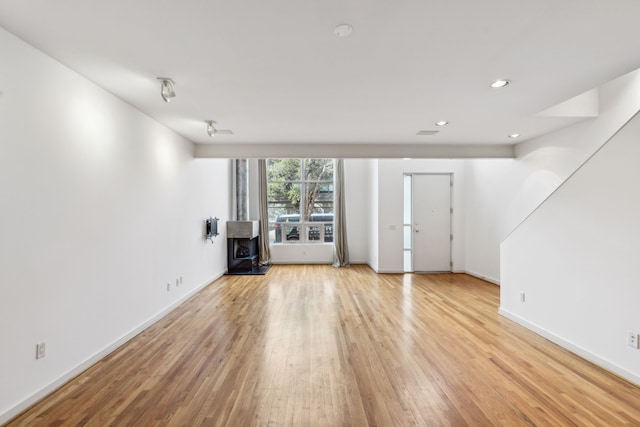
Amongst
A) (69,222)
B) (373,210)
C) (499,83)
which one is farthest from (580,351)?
(373,210)

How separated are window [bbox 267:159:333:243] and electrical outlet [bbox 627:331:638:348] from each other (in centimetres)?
620

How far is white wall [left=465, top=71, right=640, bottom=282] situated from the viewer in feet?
11.0

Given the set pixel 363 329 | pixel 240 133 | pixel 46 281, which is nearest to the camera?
pixel 46 281

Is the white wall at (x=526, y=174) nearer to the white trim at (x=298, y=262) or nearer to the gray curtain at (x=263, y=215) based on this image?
the white trim at (x=298, y=262)

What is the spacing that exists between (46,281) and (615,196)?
15.2ft

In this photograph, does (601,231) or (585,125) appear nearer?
(601,231)

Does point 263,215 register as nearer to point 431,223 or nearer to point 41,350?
point 431,223

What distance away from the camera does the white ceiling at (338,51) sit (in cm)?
167

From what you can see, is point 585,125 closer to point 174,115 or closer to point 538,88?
point 538,88

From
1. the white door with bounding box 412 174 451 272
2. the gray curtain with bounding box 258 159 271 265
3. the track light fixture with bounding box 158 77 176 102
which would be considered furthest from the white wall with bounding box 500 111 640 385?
the gray curtain with bounding box 258 159 271 265

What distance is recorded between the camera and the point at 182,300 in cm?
451

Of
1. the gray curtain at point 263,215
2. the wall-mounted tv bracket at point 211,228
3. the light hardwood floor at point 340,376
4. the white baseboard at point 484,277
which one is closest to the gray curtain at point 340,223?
the gray curtain at point 263,215

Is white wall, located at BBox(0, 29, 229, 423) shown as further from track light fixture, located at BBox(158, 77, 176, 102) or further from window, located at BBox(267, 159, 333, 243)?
window, located at BBox(267, 159, 333, 243)

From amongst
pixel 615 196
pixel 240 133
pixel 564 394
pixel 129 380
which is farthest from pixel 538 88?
pixel 129 380
